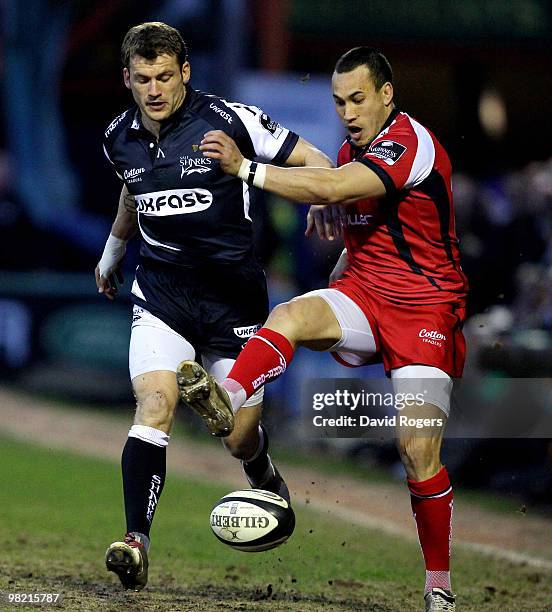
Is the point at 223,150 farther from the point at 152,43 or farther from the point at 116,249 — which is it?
the point at 116,249

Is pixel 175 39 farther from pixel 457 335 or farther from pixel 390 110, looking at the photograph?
pixel 457 335

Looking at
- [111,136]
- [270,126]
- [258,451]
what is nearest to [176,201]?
[111,136]

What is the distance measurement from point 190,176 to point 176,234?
335 millimetres

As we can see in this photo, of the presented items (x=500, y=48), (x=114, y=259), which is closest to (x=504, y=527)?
(x=114, y=259)

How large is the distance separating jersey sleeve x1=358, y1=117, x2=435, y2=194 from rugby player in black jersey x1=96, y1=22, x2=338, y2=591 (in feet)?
1.27

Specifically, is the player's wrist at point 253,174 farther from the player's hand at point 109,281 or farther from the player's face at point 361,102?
the player's hand at point 109,281

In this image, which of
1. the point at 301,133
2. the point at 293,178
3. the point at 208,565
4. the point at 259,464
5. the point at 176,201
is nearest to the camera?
the point at 293,178

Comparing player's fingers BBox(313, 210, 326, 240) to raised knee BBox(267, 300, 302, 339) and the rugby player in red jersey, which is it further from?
raised knee BBox(267, 300, 302, 339)

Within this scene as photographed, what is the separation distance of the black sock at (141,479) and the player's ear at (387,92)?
215cm

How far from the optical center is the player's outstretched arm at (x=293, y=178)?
6465 mm

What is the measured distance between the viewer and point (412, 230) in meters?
7.05

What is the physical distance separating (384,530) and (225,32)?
341 inches

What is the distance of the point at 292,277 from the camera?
14.7 m

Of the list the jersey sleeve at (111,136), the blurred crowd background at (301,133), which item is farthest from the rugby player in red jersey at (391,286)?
the blurred crowd background at (301,133)
